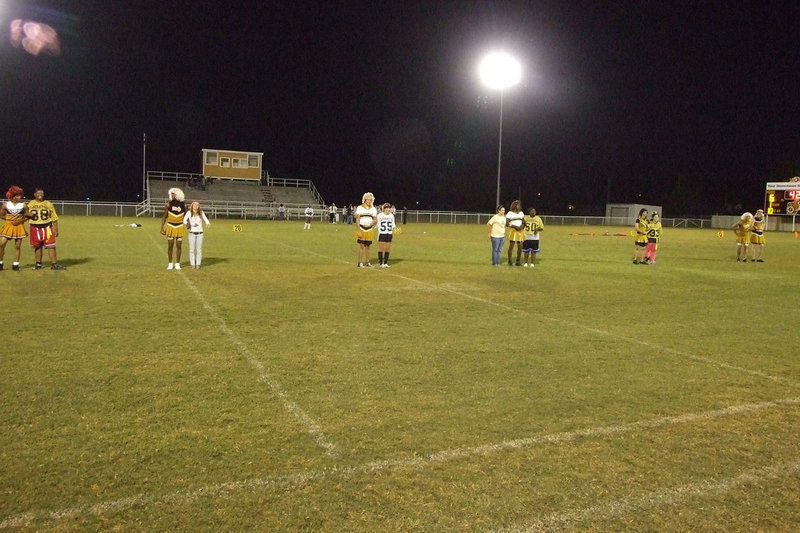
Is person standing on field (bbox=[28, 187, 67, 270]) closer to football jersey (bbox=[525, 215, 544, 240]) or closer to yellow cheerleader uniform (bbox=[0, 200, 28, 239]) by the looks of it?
yellow cheerleader uniform (bbox=[0, 200, 28, 239])

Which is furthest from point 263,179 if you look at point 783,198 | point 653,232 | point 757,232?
point 757,232

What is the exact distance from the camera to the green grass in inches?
138

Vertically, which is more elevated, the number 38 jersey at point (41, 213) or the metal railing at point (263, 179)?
the metal railing at point (263, 179)

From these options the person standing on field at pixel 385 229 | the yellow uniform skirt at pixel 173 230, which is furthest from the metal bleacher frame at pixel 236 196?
the yellow uniform skirt at pixel 173 230

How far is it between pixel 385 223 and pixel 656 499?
12.4m

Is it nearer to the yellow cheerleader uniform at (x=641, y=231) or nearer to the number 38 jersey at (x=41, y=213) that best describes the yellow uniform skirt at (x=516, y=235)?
the yellow cheerleader uniform at (x=641, y=231)

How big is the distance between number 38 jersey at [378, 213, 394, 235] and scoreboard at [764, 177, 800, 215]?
45402 mm

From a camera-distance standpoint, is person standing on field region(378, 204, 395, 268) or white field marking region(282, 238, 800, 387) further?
person standing on field region(378, 204, 395, 268)

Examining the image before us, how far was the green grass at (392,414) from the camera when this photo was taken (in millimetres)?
3496

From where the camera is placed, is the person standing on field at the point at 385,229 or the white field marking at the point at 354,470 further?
the person standing on field at the point at 385,229

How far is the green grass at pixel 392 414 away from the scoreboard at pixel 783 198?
46.2 meters

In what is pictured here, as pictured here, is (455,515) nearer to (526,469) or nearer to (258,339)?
(526,469)

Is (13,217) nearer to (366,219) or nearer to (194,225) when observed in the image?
(194,225)

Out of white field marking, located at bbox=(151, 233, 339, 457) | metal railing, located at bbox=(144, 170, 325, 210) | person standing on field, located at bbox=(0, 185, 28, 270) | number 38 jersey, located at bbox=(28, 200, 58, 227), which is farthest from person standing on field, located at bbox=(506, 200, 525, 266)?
metal railing, located at bbox=(144, 170, 325, 210)
